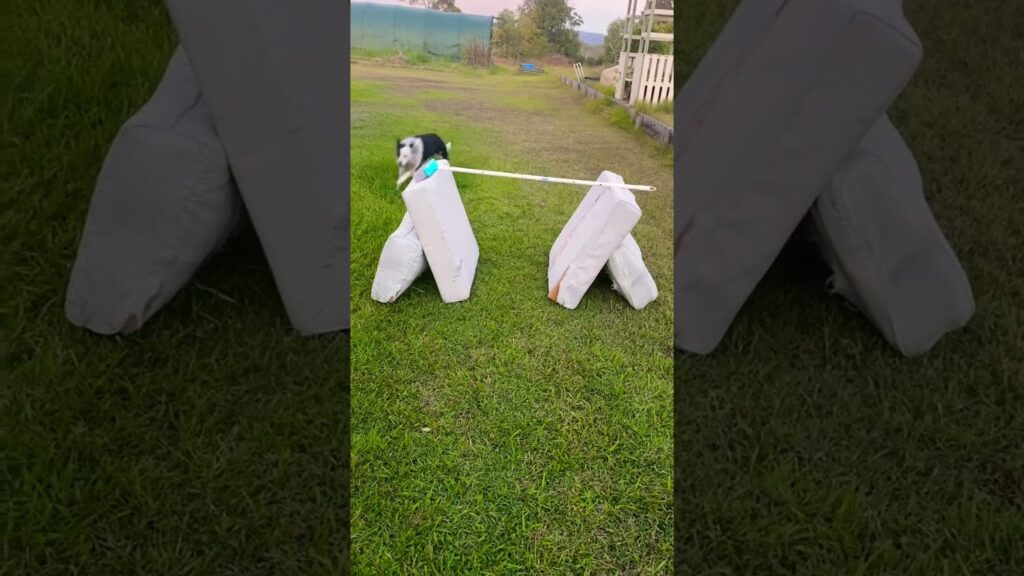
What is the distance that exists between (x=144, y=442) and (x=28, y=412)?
235mm

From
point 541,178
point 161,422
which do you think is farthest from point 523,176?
point 161,422

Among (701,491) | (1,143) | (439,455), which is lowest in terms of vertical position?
(1,143)

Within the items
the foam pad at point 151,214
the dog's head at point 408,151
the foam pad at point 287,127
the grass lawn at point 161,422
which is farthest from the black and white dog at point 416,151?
the foam pad at point 151,214

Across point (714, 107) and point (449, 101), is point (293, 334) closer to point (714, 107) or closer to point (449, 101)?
point (449, 101)

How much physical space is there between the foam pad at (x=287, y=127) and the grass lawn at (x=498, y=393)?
0.87ft

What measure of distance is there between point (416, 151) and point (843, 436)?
989mm

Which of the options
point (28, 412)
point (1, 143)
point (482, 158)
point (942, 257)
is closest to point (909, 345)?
point (942, 257)

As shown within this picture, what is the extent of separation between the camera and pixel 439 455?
0.84m

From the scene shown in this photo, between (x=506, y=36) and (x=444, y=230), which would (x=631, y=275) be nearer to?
(x=444, y=230)

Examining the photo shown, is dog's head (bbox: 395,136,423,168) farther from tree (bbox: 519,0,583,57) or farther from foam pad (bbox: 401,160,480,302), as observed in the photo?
tree (bbox: 519,0,583,57)

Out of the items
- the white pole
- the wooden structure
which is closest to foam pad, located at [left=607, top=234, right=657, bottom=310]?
the white pole

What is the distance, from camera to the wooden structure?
819mm

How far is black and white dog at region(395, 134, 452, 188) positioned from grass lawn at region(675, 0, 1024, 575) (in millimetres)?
323

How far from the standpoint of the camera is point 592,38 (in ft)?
2.74
